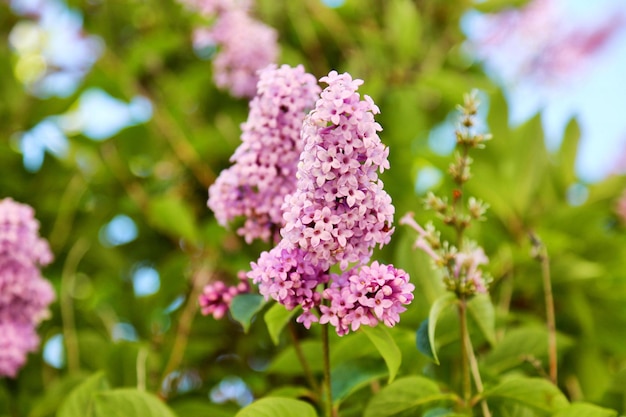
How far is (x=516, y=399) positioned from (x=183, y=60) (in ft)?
5.08

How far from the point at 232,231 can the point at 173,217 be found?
0.44m

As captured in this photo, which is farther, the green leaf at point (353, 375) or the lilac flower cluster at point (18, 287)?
the lilac flower cluster at point (18, 287)

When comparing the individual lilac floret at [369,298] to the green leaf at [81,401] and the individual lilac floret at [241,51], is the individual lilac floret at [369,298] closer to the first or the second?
the green leaf at [81,401]

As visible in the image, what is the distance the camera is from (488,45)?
7.49ft

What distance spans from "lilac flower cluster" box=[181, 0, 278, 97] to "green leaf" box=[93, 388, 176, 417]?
2.68ft

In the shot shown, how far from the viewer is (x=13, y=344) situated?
3.61 feet

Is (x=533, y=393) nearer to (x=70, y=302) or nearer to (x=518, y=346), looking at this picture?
(x=518, y=346)

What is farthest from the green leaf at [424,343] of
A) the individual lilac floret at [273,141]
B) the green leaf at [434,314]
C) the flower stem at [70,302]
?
the flower stem at [70,302]

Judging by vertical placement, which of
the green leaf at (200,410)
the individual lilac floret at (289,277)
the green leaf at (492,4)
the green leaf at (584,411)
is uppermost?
the green leaf at (492,4)

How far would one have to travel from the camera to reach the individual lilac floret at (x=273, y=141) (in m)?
0.87

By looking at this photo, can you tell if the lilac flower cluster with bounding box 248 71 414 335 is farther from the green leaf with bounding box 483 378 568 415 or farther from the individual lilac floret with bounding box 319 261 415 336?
the green leaf with bounding box 483 378 568 415

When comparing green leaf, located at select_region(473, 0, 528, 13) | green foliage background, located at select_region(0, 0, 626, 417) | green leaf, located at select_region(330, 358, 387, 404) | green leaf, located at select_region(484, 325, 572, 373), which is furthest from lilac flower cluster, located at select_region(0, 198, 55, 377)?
green leaf, located at select_region(473, 0, 528, 13)

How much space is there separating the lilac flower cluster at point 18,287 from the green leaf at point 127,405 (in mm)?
244

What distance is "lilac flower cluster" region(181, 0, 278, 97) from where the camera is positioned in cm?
156
